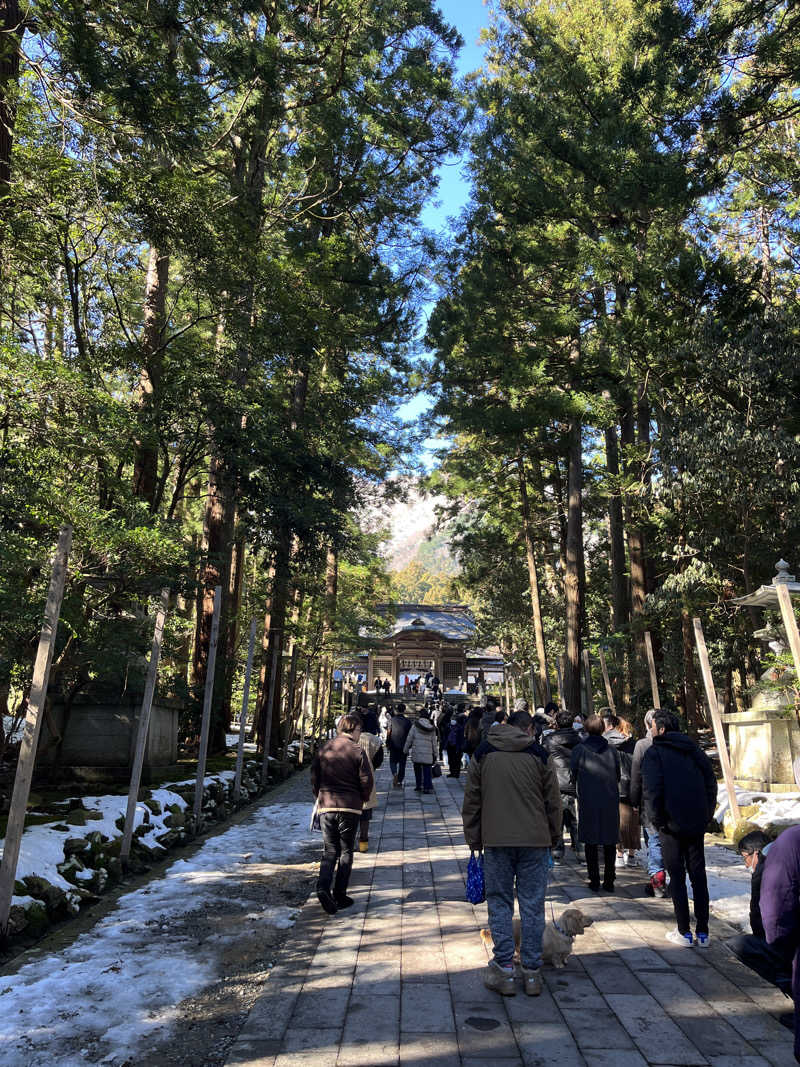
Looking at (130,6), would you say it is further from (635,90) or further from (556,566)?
(556,566)

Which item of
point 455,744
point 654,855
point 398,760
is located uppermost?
point 455,744

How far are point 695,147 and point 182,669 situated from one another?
1653 centimetres

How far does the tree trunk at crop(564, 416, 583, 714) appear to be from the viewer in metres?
16.0

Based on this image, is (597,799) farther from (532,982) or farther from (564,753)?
(532,982)

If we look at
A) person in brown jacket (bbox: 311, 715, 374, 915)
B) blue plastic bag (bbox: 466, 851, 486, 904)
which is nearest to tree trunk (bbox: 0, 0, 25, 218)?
person in brown jacket (bbox: 311, 715, 374, 915)

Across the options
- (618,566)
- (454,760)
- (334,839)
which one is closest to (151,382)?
(334,839)

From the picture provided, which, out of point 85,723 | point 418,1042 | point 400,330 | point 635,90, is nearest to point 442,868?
point 418,1042

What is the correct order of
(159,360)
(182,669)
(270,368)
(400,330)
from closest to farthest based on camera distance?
1. (159,360)
2. (270,368)
3. (400,330)
4. (182,669)

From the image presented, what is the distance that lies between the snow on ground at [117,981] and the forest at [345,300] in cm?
256

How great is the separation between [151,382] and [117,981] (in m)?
7.55

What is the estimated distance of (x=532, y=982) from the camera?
3.94m

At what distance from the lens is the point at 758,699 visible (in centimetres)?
1056

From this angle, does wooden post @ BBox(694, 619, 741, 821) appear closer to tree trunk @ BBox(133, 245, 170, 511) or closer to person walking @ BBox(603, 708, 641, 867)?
person walking @ BBox(603, 708, 641, 867)

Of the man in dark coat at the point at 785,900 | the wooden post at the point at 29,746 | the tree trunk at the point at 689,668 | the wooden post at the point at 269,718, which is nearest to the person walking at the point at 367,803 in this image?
the wooden post at the point at 29,746
